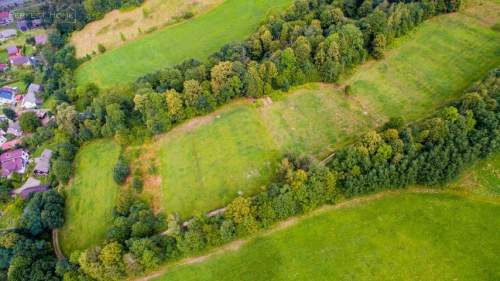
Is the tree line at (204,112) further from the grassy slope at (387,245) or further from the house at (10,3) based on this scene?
the house at (10,3)

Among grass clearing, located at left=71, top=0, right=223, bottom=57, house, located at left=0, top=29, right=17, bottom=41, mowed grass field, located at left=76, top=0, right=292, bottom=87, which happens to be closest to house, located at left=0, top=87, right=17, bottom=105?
mowed grass field, located at left=76, top=0, right=292, bottom=87

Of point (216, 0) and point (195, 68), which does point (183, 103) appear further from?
point (216, 0)

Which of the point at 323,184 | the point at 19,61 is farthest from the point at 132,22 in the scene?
the point at 323,184

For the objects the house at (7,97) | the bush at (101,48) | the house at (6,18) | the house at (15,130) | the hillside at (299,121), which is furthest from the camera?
the house at (6,18)

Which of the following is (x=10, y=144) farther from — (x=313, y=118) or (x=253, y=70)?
(x=313, y=118)

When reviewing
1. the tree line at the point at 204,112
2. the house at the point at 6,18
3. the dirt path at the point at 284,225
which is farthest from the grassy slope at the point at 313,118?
the house at the point at 6,18
